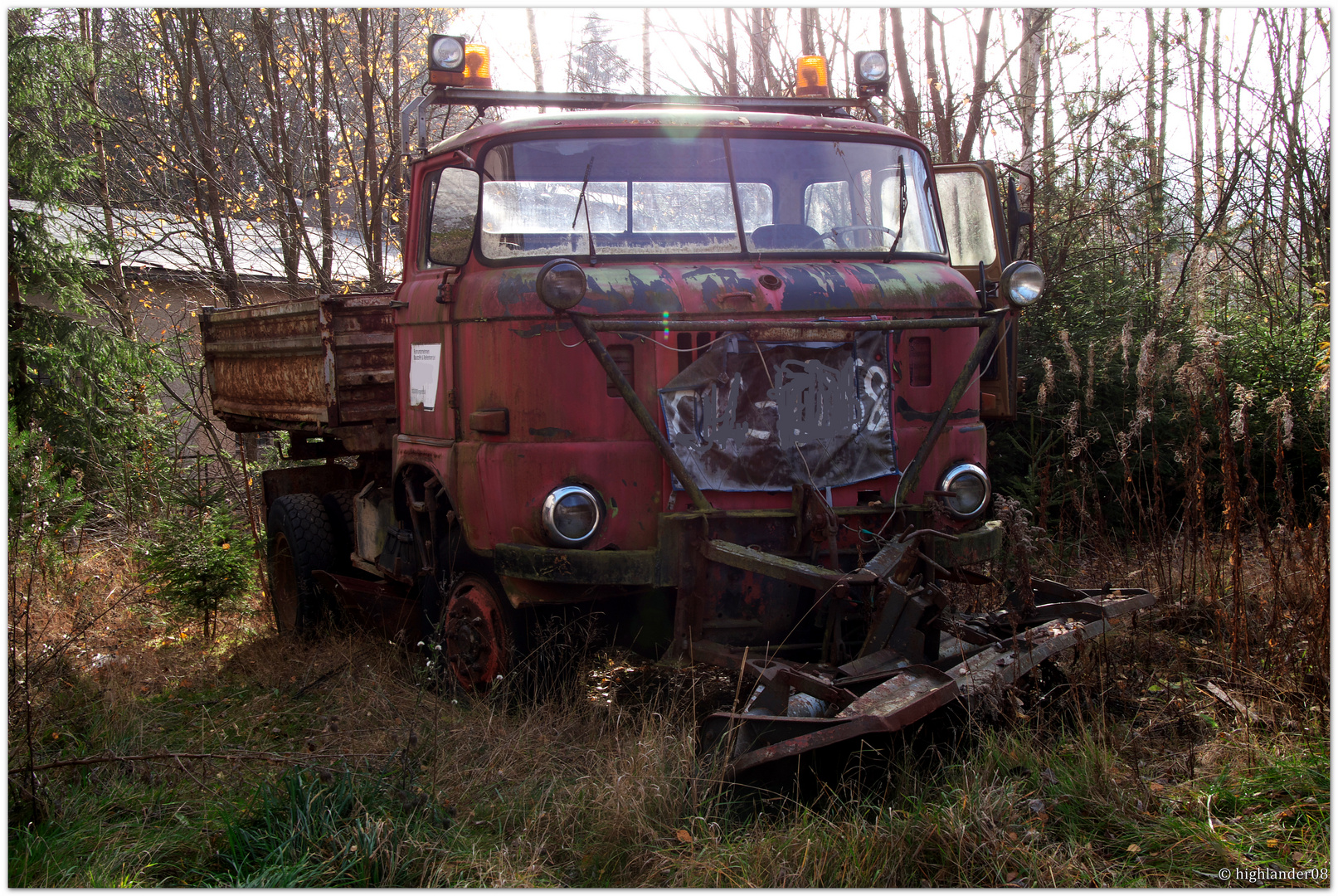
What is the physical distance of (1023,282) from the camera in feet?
14.5

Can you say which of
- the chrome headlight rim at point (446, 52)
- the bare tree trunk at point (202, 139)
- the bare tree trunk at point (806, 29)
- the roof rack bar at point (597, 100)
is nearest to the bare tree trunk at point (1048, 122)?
the bare tree trunk at point (806, 29)

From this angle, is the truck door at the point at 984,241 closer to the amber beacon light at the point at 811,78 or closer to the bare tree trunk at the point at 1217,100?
the amber beacon light at the point at 811,78

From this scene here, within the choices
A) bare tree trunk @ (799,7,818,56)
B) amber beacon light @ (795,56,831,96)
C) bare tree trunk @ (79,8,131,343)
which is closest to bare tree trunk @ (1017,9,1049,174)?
bare tree trunk @ (799,7,818,56)

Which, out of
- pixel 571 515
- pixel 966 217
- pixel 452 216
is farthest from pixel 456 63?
pixel 966 217

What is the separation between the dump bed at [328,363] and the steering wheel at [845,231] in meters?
2.38

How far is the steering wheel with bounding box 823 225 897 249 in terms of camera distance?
4.78 metres

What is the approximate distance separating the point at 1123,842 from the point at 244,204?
11.6 m

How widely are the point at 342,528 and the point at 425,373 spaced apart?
2209mm

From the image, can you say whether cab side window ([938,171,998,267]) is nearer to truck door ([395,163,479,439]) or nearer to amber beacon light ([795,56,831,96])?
amber beacon light ([795,56,831,96])

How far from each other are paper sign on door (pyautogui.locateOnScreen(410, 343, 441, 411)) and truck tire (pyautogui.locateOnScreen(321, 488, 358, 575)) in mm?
1861

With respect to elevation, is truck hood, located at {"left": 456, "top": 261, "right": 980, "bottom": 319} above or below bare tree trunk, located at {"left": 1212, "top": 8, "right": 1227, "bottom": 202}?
below

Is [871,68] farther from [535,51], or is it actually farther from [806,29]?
[535,51]

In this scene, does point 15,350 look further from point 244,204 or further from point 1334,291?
point 1334,291

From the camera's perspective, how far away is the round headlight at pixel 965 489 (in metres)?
4.45
